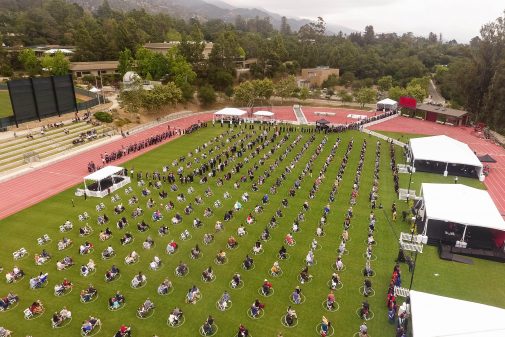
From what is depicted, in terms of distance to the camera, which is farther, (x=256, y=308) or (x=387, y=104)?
(x=387, y=104)

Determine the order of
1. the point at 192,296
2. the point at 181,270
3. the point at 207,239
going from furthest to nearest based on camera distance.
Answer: the point at 207,239 → the point at 181,270 → the point at 192,296

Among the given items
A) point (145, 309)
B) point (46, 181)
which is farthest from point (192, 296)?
point (46, 181)

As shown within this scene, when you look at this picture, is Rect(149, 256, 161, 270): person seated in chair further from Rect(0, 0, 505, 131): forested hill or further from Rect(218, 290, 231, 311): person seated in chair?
Rect(0, 0, 505, 131): forested hill

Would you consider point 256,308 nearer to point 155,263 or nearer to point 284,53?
point 155,263

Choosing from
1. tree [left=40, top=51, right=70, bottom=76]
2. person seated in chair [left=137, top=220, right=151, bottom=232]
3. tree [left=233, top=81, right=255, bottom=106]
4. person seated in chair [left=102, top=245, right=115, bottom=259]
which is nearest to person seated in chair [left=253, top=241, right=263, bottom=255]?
person seated in chair [left=137, top=220, right=151, bottom=232]

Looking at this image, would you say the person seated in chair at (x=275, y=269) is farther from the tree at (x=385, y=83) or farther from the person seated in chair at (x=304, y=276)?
the tree at (x=385, y=83)
